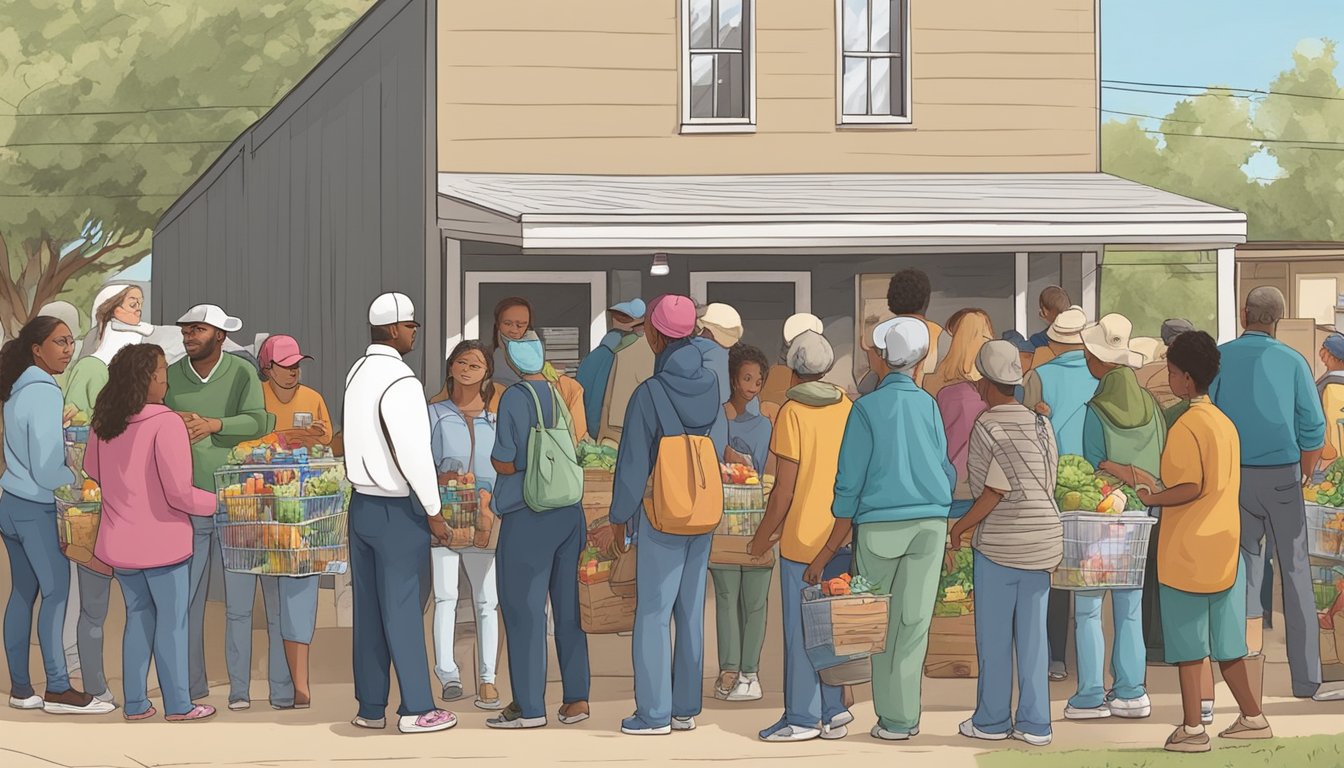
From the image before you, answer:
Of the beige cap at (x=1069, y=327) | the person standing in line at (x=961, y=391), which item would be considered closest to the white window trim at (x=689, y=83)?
the person standing in line at (x=961, y=391)

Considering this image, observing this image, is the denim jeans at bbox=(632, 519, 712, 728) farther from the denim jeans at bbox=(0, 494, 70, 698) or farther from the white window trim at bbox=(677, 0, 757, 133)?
the white window trim at bbox=(677, 0, 757, 133)

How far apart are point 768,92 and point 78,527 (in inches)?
339

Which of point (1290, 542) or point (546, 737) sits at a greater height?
point (1290, 542)

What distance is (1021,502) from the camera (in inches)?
329

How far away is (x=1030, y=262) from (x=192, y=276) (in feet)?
63.6

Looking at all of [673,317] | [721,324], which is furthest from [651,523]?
[721,324]

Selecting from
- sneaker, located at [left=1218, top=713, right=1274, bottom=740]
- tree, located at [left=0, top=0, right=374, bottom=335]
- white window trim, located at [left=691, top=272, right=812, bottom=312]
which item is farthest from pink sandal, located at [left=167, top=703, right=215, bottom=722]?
tree, located at [left=0, top=0, right=374, bottom=335]

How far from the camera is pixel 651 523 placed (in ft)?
28.4

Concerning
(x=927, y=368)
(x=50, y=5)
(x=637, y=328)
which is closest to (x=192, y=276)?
(x=50, y=5)

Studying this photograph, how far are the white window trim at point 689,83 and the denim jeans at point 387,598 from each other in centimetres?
793

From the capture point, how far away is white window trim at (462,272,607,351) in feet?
50.0

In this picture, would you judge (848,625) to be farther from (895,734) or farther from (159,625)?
(159,625)

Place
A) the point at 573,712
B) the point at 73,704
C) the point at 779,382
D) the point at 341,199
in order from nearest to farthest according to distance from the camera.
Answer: the point at 573,712 → the point at 73,704 → the point at 779,382 → the point at 341,199

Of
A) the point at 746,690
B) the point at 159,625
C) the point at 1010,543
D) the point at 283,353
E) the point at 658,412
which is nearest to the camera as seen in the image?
the point at 1010,543
